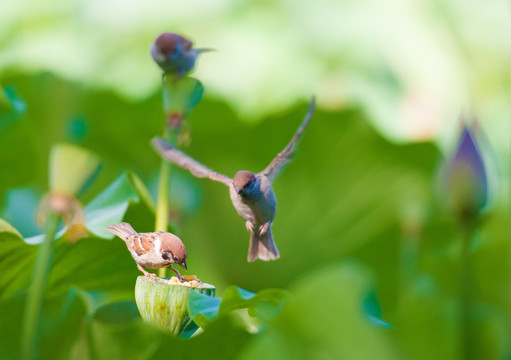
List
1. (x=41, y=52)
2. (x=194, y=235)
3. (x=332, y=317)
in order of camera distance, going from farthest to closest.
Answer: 1. (x=41, y=52)
2. (x=194, y=235)
3. (x=332, y=317)

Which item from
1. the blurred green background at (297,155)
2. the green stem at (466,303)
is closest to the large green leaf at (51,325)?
the blurred green background at (297,155)

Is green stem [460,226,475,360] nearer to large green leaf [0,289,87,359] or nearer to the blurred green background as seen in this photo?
the blurred green background

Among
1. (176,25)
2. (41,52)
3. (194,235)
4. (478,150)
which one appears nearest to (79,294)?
(478,150)

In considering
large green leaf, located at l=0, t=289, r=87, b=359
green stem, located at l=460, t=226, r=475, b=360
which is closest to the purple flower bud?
green stem, located at l=460, t=226, r=475, b=360

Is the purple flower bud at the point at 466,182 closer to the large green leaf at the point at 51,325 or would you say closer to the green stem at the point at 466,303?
the green stem at the point at 466,303

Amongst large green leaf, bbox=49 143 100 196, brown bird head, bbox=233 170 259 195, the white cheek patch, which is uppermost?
brown bird head, bbox=233 170 259 195

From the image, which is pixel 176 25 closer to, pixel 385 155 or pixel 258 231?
pixel 385 155

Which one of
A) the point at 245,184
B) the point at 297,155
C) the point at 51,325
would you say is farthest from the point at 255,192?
the point at 297,155
